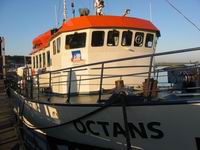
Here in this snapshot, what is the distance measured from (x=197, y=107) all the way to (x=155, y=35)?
4.42 m

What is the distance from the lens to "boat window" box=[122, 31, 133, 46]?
8354mm

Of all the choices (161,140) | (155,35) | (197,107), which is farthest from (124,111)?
(155,35)

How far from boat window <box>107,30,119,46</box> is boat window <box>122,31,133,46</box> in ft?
0.55

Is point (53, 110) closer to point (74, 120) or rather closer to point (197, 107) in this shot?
point (74, 120)

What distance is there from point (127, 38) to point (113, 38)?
1.24 ft

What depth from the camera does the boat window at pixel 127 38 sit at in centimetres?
835

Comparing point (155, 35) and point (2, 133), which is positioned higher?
point (155, 35)

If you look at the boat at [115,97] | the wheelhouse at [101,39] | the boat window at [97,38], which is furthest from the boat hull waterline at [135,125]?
the boat window at [97,38]

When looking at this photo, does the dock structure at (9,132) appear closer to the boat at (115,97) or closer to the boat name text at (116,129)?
the boat at (115,97)

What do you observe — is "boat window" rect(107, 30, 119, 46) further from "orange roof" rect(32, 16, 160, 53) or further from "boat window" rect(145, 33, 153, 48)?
"boat window" rect(145, 33, 153, 48)

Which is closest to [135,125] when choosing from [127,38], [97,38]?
[97,38]

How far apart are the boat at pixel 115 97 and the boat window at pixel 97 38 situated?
0.08 feet

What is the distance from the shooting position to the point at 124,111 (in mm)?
5254

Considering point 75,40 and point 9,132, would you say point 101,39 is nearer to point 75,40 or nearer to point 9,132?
point 75,40
